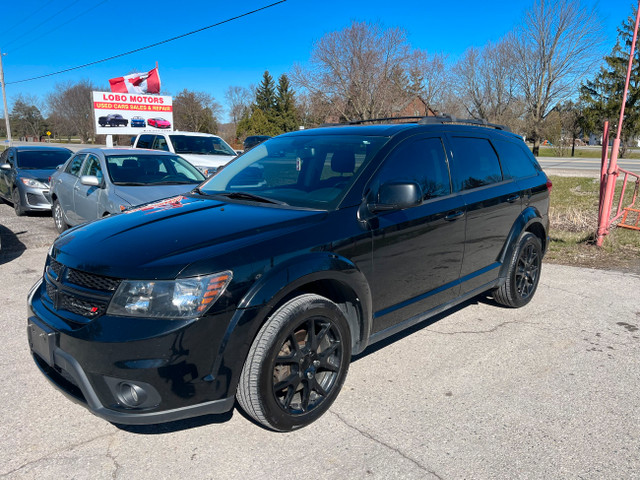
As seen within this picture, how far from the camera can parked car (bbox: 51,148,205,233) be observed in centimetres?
657

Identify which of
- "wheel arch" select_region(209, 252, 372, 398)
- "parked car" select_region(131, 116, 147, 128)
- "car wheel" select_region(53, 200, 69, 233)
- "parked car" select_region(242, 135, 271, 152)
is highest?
"parked car" select_region(131, 116, 147, 128)

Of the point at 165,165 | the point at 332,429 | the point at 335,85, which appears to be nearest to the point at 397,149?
the point at 332,429

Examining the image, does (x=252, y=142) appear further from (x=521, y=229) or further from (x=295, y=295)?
(x=295, y=295)

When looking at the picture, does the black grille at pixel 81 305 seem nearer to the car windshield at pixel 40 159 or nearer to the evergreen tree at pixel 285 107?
the car windshield at pixel 40 159

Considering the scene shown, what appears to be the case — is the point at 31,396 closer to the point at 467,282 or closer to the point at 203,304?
the point at 203,304

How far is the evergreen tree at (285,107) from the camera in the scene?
59.2 m

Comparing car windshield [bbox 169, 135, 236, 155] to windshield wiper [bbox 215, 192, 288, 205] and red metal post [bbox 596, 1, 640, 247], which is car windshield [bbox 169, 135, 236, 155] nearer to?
red metal post [bbox 596, 1, 640, 247]

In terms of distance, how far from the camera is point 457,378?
11.6 feet

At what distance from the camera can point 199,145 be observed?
13578 mm

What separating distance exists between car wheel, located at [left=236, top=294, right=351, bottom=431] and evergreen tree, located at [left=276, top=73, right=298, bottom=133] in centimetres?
5765

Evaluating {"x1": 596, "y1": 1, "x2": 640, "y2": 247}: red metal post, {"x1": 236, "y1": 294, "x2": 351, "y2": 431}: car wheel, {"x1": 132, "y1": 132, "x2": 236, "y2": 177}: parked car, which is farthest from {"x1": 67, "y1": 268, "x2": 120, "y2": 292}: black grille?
{"x1": 132, "y1": 132, "x2": 236, "y2": 177}: parked car

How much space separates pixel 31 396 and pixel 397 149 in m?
3.04

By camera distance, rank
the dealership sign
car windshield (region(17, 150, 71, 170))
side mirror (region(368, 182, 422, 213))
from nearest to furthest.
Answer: side mirror (region(368, 182, 422, 213)), car windshield (region(17, 150, 71, 170)), the dealership sign

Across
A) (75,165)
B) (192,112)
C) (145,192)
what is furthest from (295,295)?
(192,112)
